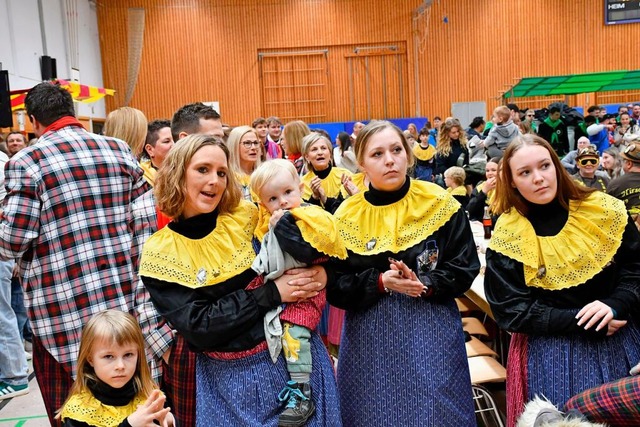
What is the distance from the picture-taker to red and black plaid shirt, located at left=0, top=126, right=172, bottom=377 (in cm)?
281

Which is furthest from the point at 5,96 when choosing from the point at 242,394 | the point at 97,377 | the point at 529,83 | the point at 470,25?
the point at 470,25

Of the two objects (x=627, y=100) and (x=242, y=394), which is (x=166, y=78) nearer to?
(x=627, y=100)

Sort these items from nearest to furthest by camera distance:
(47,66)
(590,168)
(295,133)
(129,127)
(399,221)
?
(399,221) → (129,127) → (590,168) → (295,133) → (47,66)

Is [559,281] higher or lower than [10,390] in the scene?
higher

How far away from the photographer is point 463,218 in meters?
2.46

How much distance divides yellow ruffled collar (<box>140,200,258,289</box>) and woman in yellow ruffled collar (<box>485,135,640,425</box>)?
1.00 meters

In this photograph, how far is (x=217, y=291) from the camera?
7.03 feet

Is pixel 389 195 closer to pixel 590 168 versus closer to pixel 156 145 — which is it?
pixel 156 145

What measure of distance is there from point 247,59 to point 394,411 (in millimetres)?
18238

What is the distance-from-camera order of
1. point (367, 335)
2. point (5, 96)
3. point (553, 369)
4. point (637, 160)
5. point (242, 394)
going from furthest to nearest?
1. point (5, 96)
2. point (637, 160)
3. point (367, 335)
4. point (553, 369)
5. point (242, 394)

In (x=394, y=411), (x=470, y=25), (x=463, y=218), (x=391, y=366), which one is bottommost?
(x=394, y=411)

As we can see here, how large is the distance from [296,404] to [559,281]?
3.56 ft

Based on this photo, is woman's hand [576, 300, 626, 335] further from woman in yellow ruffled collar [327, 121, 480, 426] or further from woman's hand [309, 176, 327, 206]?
woman's hand [309, 176, 327, 206]

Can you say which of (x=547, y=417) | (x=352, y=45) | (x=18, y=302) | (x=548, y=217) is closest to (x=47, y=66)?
(x=18, y=302)
